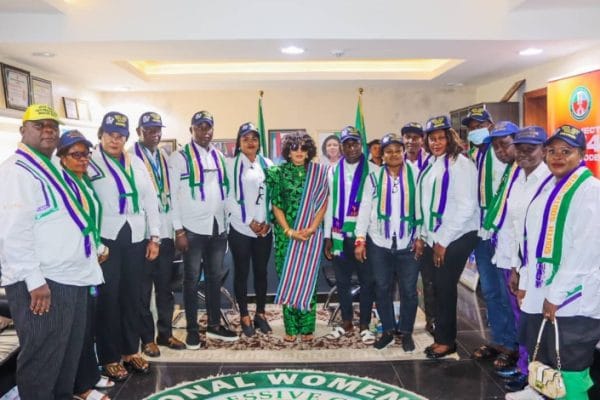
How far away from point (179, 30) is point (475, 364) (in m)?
3.60

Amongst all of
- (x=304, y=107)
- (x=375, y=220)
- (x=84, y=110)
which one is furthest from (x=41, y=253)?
(x=304, y=107)

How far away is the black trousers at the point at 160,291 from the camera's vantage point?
333cm

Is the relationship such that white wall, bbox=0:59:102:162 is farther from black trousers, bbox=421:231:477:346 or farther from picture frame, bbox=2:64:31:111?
black trousers, bbox=421:231:477:346

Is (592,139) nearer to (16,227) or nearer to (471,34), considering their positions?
(471,34)

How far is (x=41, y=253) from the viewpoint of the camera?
89.3 inches

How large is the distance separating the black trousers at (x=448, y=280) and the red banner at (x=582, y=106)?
102 inches

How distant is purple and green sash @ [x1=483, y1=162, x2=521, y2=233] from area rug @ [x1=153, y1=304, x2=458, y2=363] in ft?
3.30

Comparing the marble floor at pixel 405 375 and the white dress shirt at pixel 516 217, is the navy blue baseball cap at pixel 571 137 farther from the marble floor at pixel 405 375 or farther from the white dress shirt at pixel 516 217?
the marble floor at pixel 405 375

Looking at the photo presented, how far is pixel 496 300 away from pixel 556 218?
47.6 inches

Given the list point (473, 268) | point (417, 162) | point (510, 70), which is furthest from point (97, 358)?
point (510, 70)

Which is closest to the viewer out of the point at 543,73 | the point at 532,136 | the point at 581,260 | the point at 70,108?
the point at 581,260

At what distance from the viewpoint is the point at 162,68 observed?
673cm

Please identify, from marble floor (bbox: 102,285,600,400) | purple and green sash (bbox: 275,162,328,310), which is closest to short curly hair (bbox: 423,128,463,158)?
purple and green sash (bbox: 275,162,328,310)

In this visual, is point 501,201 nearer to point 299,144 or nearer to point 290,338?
point 299,144
